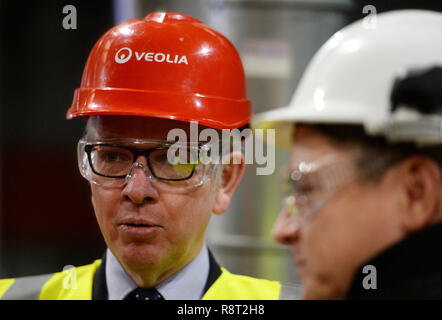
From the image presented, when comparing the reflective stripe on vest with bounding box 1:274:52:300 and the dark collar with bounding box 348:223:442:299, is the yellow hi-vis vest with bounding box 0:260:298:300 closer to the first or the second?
the reflective stripe on vest with bounding box 1:274:52:300

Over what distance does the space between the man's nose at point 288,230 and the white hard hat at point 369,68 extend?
298mm

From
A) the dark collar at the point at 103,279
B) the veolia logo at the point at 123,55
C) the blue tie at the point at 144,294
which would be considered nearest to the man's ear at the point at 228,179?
the dark collar at the point at 103,279

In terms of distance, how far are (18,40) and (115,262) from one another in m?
3.15

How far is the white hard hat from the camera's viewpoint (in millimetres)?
1678

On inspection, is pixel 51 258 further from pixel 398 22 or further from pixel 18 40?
pixel 398 22

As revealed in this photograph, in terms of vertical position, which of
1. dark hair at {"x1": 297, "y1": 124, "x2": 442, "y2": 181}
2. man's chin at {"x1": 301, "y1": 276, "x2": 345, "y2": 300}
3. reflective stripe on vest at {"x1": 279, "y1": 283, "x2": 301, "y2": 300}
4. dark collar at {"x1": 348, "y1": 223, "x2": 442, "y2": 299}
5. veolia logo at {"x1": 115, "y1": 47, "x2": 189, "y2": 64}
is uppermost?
veolia logo at {"x1": 115, "y1": 47, "x2": 189, "y2": 64}

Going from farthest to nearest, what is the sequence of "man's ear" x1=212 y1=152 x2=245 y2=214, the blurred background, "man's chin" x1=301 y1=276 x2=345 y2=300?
1. the blurred background
2. "man's ear" x1=212 y1=152 x2=245 y2=214
3. "man's chin" x1=301 y1=276 x2=345 y2=300

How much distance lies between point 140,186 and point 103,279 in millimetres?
532

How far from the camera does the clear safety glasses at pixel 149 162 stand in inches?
89.7

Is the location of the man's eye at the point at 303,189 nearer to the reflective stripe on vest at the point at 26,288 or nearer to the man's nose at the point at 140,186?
the man's nose at the point at 140,186

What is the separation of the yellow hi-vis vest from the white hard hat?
93 centimetres

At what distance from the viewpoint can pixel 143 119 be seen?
2332 mm

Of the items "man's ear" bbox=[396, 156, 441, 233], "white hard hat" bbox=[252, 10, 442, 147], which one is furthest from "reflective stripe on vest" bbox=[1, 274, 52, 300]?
"man's ear" bbox=[396, 156, 441, 233]

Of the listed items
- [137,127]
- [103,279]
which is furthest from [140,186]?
[103,279]
